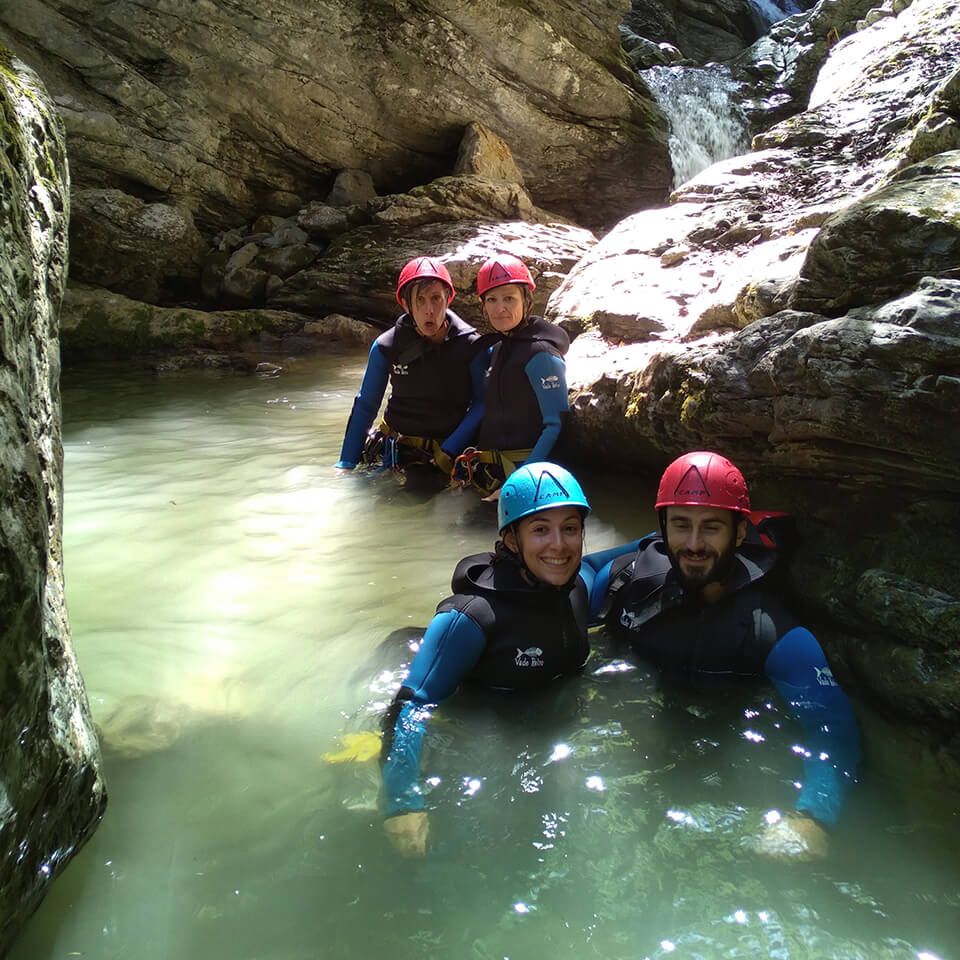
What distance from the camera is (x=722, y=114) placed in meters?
15.7

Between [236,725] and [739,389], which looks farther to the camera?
[739,389]

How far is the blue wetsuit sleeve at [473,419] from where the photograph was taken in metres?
6.11

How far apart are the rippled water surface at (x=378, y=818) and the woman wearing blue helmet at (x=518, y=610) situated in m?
A: 0.12

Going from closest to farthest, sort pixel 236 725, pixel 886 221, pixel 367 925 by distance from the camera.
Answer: pixel 367 925 → pixel 236 725 → pixel 886 221

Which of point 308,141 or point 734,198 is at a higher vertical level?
point 308,141

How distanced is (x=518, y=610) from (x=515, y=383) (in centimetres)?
269

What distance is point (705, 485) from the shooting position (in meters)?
3.22

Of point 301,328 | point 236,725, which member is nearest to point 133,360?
point 301,328

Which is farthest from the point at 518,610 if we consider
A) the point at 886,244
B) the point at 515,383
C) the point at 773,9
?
the point at 773,9

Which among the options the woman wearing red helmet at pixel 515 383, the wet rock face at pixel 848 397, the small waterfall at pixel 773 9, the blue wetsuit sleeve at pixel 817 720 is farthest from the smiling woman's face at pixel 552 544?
the small waterfall at pixel 773 9

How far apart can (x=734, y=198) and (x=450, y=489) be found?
3.91m

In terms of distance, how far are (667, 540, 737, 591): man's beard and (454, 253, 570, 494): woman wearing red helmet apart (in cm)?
220

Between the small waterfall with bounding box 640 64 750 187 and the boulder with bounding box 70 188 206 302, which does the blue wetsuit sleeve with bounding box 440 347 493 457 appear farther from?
the small waterfall with bounding box 640 64 750 187

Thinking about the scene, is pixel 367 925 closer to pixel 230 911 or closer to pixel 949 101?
pixel 230 911
